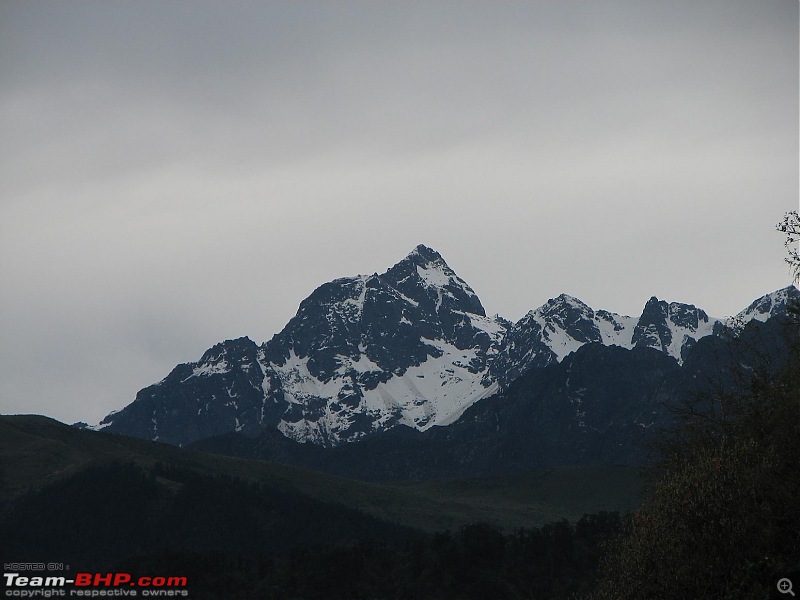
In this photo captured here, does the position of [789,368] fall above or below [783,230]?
below

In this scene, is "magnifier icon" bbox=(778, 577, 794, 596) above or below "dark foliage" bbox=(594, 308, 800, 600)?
below

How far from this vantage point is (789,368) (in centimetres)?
7288

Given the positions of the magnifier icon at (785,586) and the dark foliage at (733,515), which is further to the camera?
the dark foliage at (733,515)

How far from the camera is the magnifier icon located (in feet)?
202

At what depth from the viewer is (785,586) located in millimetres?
61844

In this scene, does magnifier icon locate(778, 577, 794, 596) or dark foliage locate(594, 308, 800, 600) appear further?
dark foliage locate(594, 308, 800, 600)

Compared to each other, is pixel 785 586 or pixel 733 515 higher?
pixel 733 515

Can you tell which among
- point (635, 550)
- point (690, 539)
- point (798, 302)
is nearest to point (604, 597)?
point (635, 550)

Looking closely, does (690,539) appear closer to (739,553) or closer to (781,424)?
(739,553)

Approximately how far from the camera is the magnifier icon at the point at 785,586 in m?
61.5

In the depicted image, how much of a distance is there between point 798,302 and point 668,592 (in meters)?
21.0

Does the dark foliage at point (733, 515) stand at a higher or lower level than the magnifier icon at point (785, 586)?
higher

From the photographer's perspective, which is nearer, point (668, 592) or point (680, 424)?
point (668, 592)

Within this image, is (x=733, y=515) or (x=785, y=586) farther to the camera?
(x=733, y=515)
